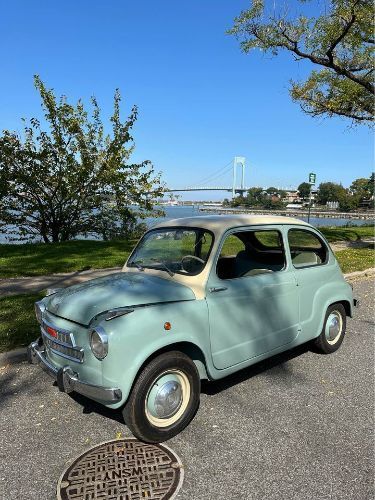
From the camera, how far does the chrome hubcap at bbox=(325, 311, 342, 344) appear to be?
A: 4.99 m

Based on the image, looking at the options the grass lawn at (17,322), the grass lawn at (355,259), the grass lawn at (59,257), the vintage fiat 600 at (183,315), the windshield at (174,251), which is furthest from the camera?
the grass lawn at (355,259)

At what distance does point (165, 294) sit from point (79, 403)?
1281 millimetres

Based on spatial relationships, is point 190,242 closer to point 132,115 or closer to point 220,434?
point 220,434

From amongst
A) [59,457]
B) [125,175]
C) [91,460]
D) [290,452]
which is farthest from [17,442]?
[125,175]

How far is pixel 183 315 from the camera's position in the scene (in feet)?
10.9

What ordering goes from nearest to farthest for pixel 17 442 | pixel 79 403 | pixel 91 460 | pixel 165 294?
pixel 91 460
pixel 17 442
pixel 165 294
pixel 79 403

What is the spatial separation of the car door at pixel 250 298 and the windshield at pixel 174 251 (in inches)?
7.0

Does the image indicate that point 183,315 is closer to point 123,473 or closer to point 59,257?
point 123,473

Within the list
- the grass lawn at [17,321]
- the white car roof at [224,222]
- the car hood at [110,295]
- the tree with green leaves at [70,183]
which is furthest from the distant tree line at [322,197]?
the car hood at [110,295]

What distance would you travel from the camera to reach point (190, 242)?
411cm

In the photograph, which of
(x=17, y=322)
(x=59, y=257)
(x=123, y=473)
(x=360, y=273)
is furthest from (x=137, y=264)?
(x=360, y=273)

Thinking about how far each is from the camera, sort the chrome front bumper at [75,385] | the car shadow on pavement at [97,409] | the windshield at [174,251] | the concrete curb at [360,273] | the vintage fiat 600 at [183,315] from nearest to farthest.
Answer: the chrome front bumper at [75,385], the vintage fiat 600 at [183,315], the car shadow on pavement at [97,409], the windshield at [174,251], the concrete curb at [360,273]

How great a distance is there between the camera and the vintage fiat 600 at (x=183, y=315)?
3045 millimetres

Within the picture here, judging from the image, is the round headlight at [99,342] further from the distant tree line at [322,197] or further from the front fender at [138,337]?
the distant tree line at [322,197]
